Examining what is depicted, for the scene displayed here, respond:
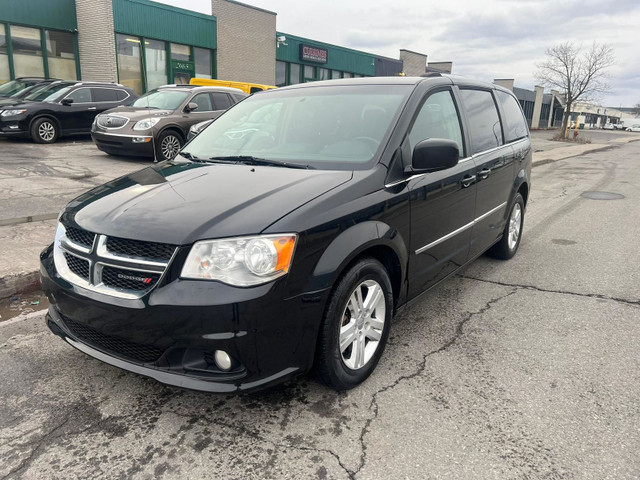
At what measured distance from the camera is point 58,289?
2670mm

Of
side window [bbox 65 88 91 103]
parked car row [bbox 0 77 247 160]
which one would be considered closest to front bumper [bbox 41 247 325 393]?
parked car row [bbox 0 77 247 160]

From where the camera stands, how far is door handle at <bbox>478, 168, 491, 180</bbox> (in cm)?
414

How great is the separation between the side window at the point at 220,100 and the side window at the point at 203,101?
18cm

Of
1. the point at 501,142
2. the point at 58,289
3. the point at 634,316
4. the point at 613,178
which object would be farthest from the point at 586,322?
the point at 613,178

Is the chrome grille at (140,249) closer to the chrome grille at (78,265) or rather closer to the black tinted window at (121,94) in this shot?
the chrome grille at (78,265)

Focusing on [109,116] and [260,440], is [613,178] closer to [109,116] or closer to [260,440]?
[109,116]

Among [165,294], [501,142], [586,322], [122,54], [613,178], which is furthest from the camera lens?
[122,54]

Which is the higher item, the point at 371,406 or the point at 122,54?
the point at 122,54

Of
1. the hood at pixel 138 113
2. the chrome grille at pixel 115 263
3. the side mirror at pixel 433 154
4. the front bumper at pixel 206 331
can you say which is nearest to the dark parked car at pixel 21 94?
the hood at pixel 138 113

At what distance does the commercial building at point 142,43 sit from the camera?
18.0 m

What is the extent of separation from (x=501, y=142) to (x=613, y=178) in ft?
35.0

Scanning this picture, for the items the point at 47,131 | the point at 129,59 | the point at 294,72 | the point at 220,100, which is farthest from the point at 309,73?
the point at 47,131

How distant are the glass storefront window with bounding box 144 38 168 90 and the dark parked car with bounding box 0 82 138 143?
7058 millimetres

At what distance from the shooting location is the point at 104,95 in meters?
13.8
